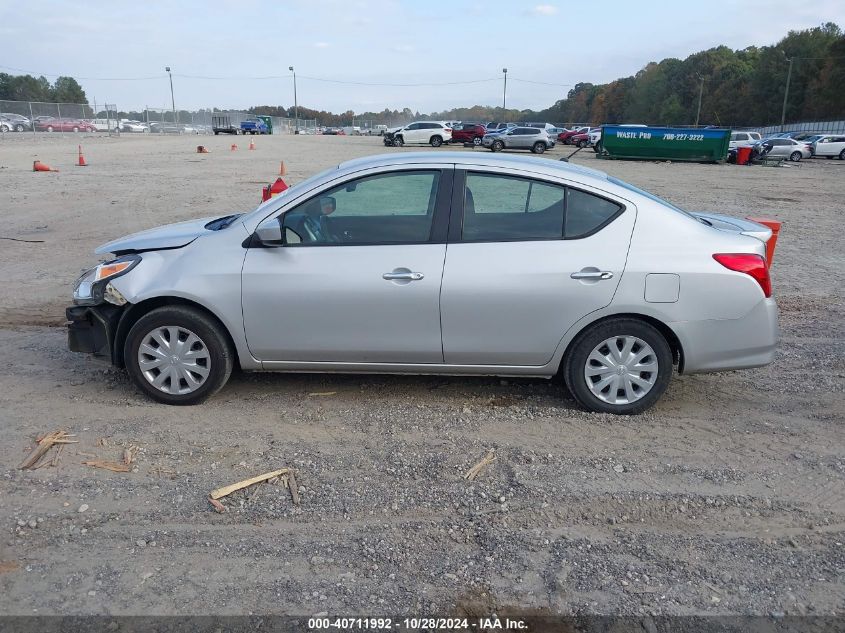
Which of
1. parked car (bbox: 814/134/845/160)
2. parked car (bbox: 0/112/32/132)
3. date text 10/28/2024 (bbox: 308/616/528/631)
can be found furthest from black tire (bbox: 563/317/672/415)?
parked car (bbox: 0/112/32/132)

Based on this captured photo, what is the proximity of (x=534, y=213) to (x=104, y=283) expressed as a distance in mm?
3052

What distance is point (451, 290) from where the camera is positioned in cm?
Answer: 441

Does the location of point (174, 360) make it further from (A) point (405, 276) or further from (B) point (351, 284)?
(A) point (405, 276)

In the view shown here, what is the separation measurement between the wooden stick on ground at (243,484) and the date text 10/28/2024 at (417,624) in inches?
44.2

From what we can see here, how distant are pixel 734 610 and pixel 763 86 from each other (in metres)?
97.0

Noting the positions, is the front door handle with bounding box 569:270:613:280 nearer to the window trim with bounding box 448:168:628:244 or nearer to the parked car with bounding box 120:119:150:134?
the window trim with bounding box 448:168:628:244

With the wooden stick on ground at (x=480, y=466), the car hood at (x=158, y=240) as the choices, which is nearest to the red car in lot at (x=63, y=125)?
the car hood at (x=158, y=240)

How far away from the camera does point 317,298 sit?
4484mm

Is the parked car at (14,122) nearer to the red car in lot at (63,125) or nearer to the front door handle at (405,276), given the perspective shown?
the red car in lot at (63,125)

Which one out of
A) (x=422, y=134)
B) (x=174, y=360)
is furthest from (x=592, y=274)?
(x=422, y=134)

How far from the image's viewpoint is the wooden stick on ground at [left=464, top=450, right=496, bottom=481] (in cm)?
383

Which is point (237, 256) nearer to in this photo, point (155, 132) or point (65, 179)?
point (65, 179)

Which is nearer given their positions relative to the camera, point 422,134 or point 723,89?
point 422,134

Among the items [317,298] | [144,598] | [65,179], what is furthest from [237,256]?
[65,179]
